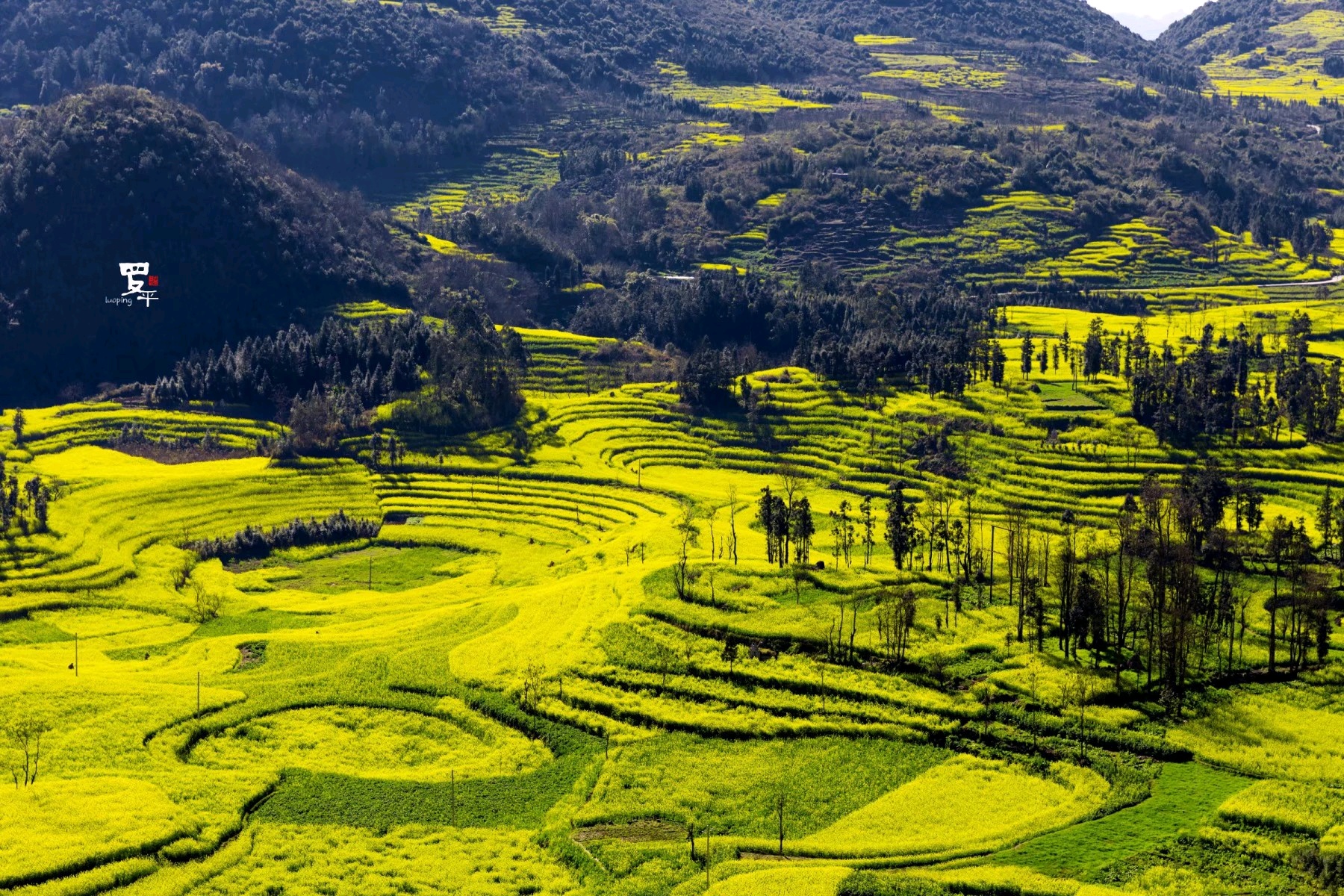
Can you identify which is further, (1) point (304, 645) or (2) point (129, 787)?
(1) point (304, 645)

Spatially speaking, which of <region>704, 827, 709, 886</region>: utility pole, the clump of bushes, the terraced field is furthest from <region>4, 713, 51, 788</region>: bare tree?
the clump of bushes

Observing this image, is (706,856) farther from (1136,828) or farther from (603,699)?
(1136,828)

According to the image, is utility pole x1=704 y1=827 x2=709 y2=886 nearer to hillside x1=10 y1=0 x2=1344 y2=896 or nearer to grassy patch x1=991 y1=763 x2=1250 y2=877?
hillside x1=10 y1=0 x2=1344 y2=896

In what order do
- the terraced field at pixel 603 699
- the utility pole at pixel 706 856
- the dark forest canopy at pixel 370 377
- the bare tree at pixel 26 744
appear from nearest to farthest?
the utility pole at pixel 706 856 → the terraced field at pixel 603 699 → the bare tree at pixel 26 744 → the dark forest canopy at pixel 370 377

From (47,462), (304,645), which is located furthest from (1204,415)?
(47,462)

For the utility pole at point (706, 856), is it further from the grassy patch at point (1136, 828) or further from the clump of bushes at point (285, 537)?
the clump of bushes at point (285, 537)

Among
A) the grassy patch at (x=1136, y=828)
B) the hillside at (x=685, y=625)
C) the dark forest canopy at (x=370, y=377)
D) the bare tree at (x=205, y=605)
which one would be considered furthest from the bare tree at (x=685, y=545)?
the grassy patch at (x=1136, y=828)

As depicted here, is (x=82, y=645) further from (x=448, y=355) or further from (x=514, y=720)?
(x=448, y=355)

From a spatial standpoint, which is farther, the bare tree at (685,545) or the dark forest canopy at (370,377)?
the dark forest canopy at (370,377)
